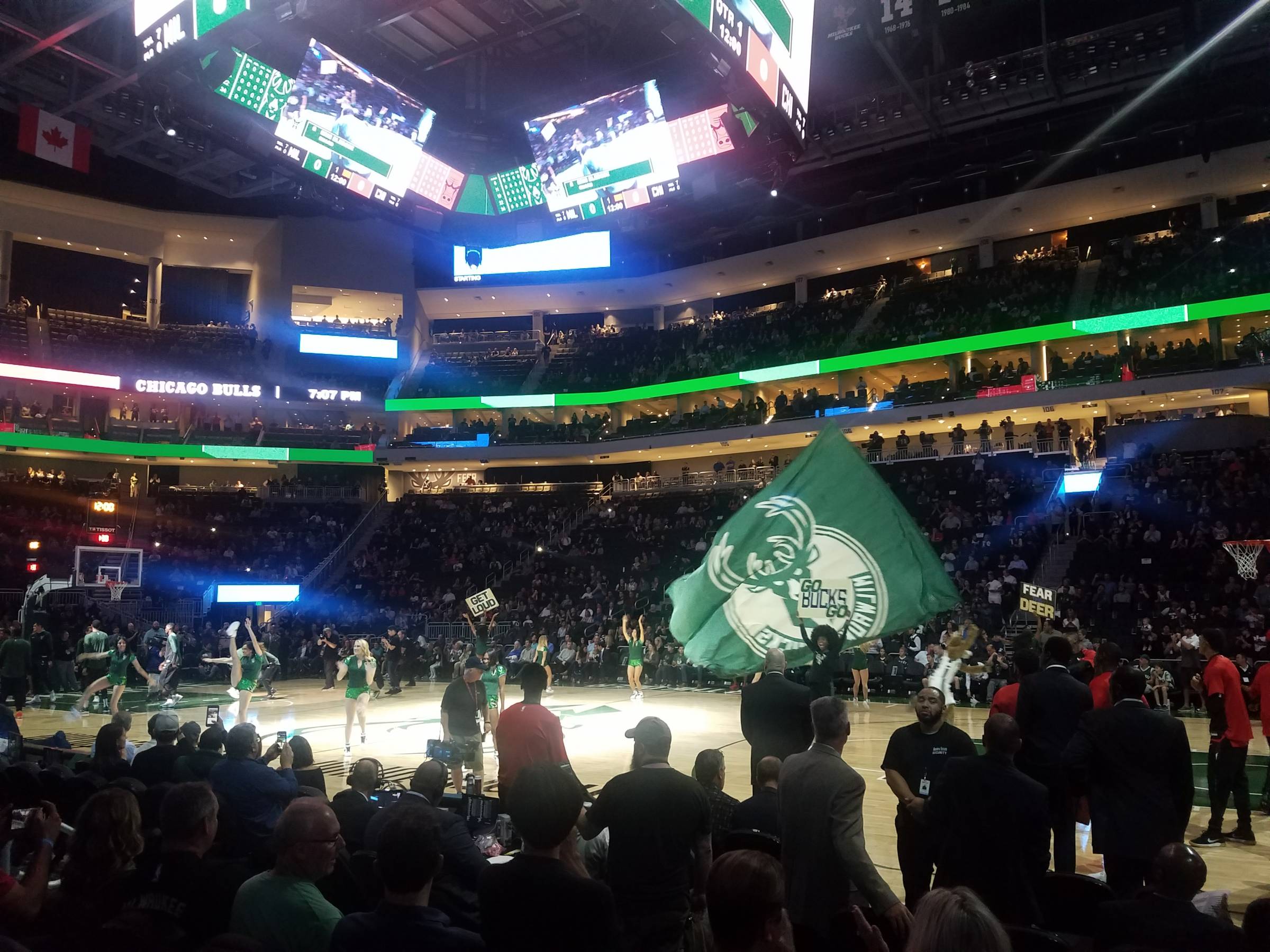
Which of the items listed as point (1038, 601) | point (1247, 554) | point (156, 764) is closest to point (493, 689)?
point (156, 764)

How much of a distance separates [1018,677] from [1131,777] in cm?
142

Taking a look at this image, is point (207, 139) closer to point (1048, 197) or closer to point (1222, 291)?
point (1048, 197)

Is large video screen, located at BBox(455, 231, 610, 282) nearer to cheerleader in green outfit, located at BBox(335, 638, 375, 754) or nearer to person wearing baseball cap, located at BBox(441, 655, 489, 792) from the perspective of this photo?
cheerleader in green outfit, located at BBox(335, 638, 375, 754)

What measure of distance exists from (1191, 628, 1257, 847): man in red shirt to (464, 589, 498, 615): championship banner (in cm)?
1400

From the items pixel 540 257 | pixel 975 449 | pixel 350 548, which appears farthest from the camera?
pixel 540 257

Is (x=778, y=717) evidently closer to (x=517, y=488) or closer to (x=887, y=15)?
(x=887, y=15)

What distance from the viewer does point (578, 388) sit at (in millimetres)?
43094

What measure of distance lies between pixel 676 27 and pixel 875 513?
10485mm

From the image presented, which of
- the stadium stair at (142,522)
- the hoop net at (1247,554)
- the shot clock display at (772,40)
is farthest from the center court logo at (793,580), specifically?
the stadium stair at (142,522)

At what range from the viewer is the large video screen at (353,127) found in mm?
21234

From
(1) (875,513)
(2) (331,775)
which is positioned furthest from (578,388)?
(1) (875,513)

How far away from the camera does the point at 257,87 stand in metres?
20.0

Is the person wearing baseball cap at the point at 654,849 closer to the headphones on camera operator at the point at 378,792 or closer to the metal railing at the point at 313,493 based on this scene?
the headphones on camera operator at the point at 378,792

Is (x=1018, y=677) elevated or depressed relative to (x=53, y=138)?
depressed
